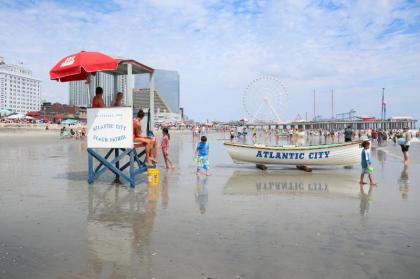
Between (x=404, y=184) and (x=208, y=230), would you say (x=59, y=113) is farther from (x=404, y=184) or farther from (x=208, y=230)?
(x=208, y=230)

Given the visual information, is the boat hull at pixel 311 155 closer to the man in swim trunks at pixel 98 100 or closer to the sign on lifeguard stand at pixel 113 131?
the sign on lifeguard stand at pixel 113 131

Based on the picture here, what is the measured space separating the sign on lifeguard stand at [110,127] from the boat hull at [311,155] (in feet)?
19.3

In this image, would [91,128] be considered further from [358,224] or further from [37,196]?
[358,224]

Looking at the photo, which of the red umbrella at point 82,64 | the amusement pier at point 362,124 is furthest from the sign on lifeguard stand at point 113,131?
the amusement pier at point 362,124

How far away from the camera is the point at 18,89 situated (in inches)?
6024

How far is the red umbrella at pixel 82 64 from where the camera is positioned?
843cm

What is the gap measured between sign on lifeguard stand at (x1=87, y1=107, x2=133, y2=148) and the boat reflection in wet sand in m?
2.80

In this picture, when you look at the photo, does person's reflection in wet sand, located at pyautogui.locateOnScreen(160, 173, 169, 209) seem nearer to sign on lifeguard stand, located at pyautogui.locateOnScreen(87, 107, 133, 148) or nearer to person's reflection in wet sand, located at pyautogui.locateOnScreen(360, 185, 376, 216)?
sign on lifeguard stand, located at pyautogui.locateOnScreen(87, 107, 133, 148)

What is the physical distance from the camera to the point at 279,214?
6430mm

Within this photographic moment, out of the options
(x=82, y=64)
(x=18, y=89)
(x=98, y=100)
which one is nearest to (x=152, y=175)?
(x=98, y=100)

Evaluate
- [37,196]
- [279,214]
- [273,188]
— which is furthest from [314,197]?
[37,196]

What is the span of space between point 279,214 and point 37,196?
17.1ft

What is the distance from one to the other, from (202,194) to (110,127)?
2807 millimetres

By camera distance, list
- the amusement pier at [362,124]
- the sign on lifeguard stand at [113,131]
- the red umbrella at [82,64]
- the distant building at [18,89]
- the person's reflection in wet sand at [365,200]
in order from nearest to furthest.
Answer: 1. the person's reflection in wet sand at [365,200]
2. the red umbrella at [82,64]
3. the sign on lifeguard stand at [113,131]
4. the distant building at [18,89]
5. the amusement pier at [362,124]
